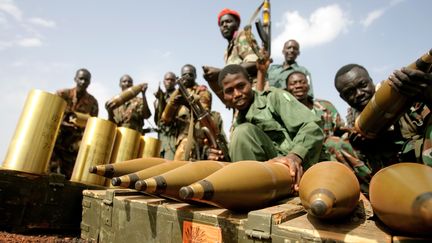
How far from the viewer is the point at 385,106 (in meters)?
2.18

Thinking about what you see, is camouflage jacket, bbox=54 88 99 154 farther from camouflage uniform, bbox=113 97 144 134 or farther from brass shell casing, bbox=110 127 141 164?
brass shell casing, bbox=110 127 141 164

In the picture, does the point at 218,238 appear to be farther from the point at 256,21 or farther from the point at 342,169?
the point at 256,21

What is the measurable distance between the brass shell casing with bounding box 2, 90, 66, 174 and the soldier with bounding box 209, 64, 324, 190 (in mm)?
1999

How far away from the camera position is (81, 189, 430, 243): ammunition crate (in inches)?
52.3

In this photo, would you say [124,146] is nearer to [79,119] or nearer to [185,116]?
[79,119]

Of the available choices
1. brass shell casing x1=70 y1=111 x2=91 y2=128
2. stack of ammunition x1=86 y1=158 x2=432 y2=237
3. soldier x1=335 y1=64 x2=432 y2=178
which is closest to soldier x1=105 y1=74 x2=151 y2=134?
brass shell casing x1=70 y1=111 x2=91 y2=128

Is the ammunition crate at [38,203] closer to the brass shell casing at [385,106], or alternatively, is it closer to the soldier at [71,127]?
the soldier at [71,127]

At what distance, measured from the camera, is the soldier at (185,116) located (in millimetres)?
6148

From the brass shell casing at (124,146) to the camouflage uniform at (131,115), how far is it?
2.59 meters

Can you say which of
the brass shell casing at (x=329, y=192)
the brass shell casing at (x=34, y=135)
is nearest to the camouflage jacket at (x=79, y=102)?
the brass shell casing at (x=34, y=135)

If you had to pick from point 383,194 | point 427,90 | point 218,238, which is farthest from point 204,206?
point 427,90

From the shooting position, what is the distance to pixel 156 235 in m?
1.98

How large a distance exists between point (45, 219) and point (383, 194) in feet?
11.3

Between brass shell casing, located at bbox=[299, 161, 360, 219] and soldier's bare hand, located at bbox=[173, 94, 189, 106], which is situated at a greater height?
soldier's bare hand, located at bbox=[173, 94, 189, 106]
